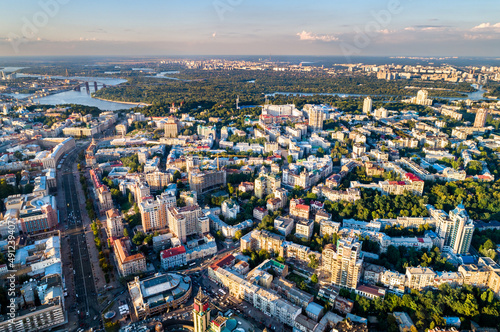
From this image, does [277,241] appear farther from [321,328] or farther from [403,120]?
[403,120]

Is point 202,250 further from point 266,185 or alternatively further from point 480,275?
point 480,275

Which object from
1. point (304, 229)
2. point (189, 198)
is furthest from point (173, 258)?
point (304, 229)

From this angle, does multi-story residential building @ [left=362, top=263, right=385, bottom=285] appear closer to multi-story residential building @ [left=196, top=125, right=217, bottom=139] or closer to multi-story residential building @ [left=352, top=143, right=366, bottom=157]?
multi-story residential building @ [left=352, top=143, right=366, bottom=157]

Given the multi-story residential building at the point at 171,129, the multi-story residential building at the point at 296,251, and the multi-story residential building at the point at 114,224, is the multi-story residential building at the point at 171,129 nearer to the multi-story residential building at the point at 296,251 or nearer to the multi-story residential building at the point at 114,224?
the multi-story residential building at the point at 114,224

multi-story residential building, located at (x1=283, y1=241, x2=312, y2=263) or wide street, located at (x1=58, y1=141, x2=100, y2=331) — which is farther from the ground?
multi-story residential building, located at (x1=283, y1=241, x2=312, y2=263)

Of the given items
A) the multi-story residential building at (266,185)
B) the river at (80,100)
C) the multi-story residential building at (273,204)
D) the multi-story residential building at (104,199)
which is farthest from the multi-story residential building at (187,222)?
the river at (80,100)

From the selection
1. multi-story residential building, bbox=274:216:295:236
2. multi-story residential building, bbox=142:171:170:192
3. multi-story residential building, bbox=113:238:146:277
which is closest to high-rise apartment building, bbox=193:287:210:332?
multi-story residential building, bbox=113:238:146:277
